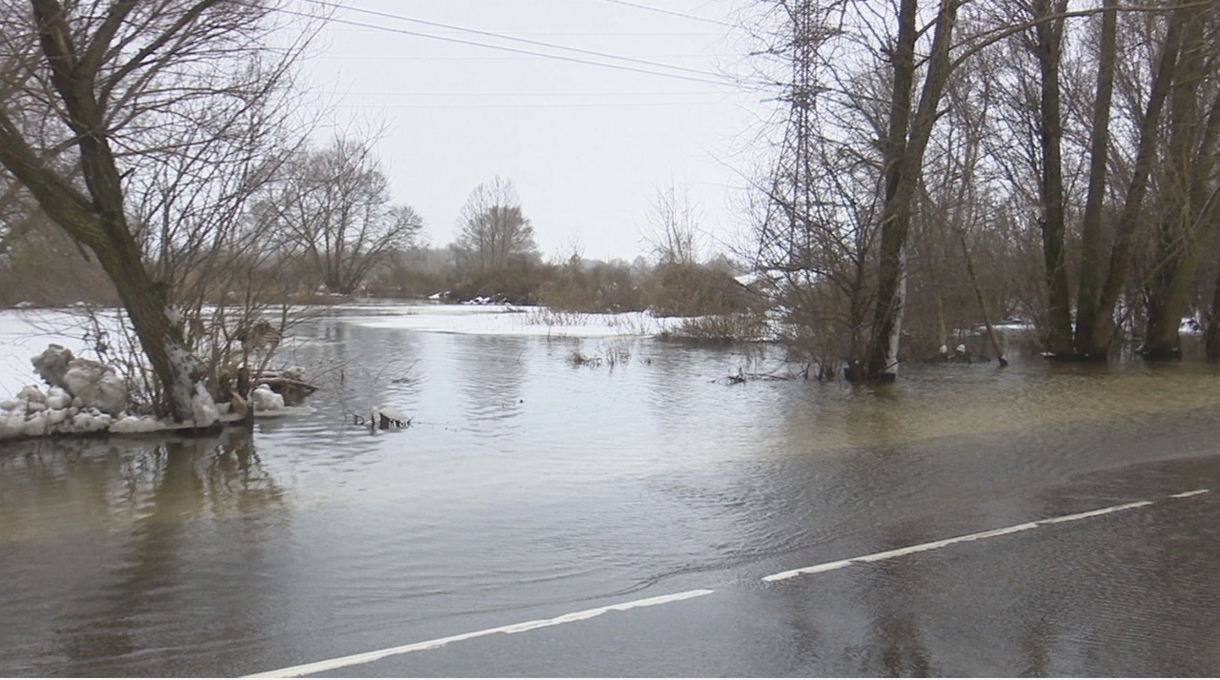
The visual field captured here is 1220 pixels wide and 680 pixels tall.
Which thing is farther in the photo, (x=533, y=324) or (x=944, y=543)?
(x=533, y=324)

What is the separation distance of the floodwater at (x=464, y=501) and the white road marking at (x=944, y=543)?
0.35m

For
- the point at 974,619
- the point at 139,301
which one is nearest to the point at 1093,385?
the point at 974,619

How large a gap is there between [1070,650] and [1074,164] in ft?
86.9

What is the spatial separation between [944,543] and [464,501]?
4.37 m

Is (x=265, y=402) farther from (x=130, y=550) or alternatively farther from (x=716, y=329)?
(x=716, y=329)

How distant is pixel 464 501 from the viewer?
29.9 ft

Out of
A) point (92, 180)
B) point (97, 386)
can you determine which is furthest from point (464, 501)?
point (97, 386)

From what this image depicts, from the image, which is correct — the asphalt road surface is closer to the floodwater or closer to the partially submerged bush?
the floodwater

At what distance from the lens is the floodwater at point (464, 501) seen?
18.9 feet

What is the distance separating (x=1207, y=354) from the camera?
27031mm

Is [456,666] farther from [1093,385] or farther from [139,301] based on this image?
[1093,385]

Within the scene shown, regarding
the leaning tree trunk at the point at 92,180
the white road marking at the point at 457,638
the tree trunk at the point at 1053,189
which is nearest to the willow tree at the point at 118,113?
the leaning tree trunk at the point at 92,180

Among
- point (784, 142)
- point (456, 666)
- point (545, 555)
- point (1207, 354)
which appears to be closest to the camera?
point (456, 666)

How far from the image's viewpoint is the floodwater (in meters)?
5.75
